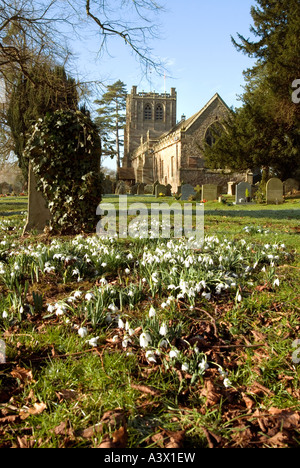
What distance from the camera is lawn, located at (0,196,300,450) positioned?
181 cm

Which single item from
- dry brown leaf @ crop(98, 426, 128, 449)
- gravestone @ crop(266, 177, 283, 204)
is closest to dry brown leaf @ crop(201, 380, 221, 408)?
dry brown leaf @ crop(98, 426, 128, 449)

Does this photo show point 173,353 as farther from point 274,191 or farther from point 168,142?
point 168,142

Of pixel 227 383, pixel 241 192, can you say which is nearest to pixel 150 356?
pixel 227 383

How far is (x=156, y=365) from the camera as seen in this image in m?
2.44

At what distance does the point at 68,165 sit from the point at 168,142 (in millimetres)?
37074

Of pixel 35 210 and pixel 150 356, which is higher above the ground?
pixel 35 210

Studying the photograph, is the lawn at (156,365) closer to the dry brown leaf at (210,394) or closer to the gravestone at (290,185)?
the dry brown leaf at (210,394)

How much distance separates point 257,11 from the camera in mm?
26594

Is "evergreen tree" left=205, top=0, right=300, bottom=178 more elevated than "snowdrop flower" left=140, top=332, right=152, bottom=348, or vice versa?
"evergreen tree" left=205, top=0, right=300, bottom=178

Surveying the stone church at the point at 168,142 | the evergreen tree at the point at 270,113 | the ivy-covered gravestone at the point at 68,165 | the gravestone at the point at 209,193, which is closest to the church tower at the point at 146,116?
the stone church at the point at 168,142

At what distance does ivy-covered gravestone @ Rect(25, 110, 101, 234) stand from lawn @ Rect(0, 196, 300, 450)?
10.9ft

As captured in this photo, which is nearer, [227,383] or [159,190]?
[227,383]

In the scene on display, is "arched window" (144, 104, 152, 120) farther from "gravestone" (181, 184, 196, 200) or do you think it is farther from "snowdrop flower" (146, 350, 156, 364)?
"snowdrop flower" (146, 350, 156, 364)

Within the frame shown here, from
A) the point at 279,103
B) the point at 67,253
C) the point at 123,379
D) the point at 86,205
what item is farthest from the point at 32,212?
the point at 279,103
